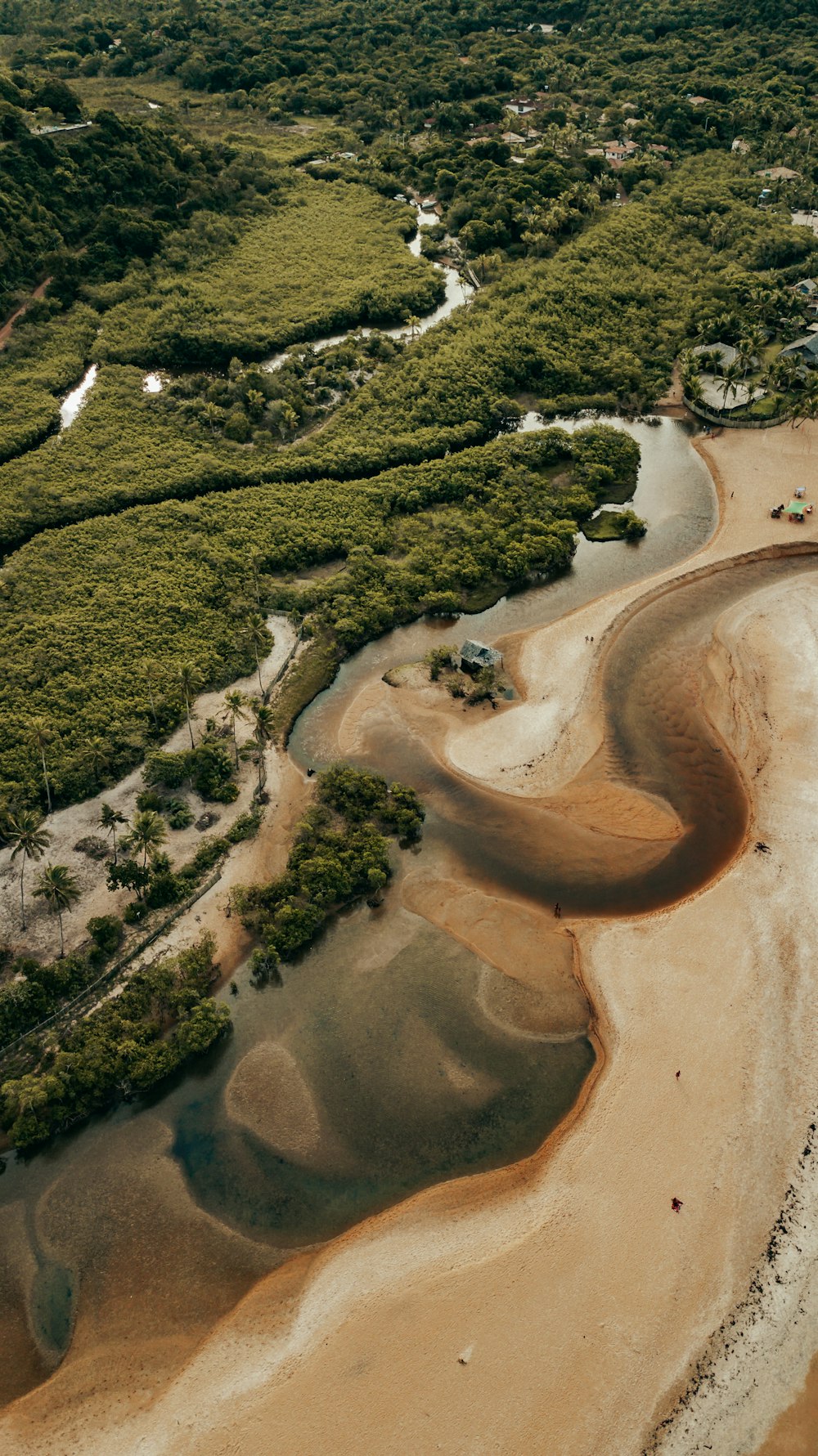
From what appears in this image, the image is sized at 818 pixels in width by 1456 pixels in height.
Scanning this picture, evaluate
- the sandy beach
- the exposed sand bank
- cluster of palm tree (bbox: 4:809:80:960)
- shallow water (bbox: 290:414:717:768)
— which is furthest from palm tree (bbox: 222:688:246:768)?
the sandy beach

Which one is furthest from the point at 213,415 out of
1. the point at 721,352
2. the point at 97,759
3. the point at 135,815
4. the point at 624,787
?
the point at 624,787

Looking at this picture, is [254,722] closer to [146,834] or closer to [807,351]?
[146,834]

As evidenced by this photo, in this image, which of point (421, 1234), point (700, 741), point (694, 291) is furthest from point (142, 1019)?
point (694, 291)

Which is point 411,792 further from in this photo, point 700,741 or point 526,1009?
point 700,741

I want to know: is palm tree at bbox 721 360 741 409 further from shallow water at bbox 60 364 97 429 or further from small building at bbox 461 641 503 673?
shallow water at bbox 60 364 97 429

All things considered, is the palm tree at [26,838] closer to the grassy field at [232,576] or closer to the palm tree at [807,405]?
the grassy field at [232,576]

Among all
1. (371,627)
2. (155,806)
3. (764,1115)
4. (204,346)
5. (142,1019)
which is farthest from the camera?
(204,346)

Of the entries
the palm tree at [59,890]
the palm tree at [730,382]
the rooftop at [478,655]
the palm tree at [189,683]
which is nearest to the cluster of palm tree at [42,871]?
the palm tree at [59,890]
